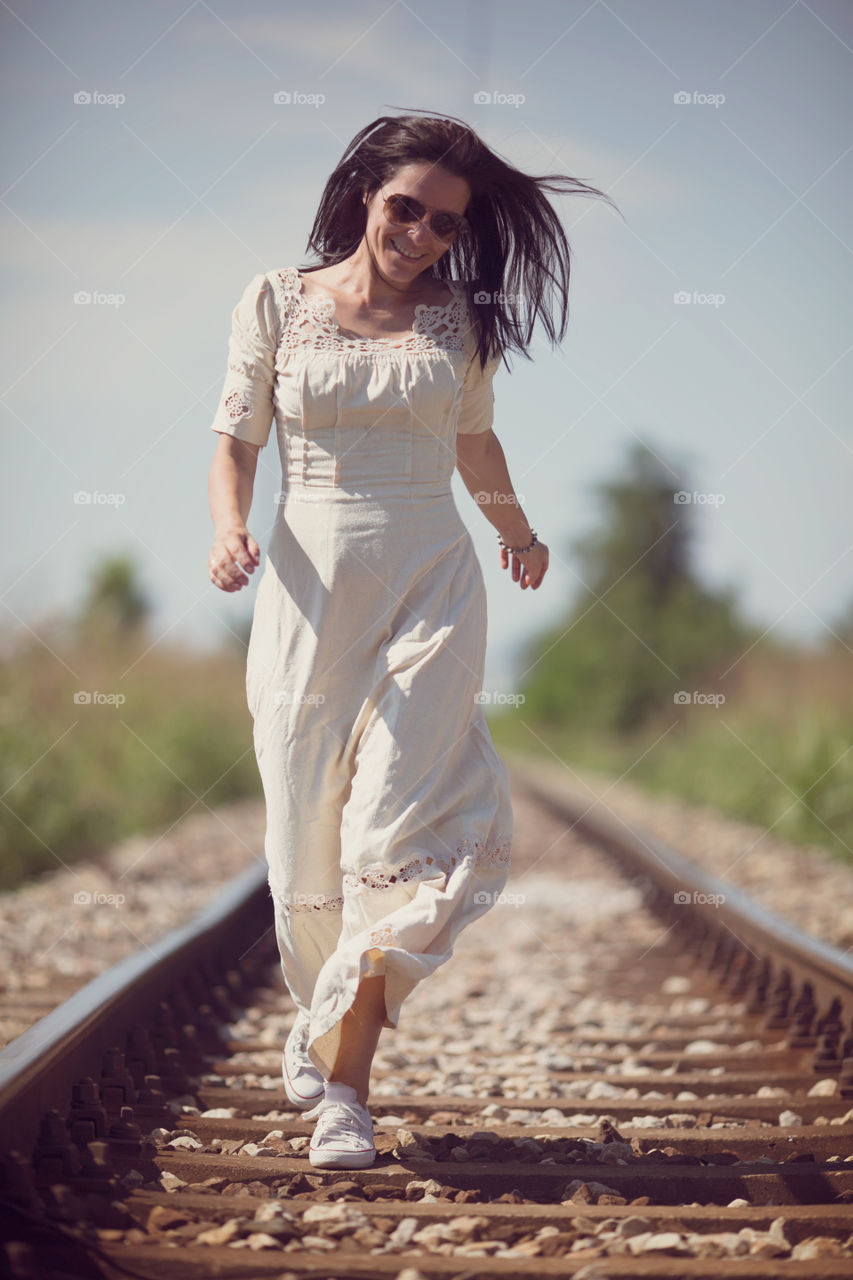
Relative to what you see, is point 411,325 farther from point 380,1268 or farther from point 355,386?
point 380,1268

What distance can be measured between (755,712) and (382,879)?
12396mm

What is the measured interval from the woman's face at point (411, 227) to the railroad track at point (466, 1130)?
5.27ft

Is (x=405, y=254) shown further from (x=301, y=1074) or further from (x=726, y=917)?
(x=726, y=917)

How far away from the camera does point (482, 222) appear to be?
2889 mm

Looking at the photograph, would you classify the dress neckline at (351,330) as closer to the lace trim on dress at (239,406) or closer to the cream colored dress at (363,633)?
the cream colored dress at (363,633)

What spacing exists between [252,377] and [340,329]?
19 cm

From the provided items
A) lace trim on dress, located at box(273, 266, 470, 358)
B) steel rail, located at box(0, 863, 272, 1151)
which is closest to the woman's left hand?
lace trim on dress, located at box(273, 266, 470, 358)

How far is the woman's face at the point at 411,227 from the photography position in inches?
104

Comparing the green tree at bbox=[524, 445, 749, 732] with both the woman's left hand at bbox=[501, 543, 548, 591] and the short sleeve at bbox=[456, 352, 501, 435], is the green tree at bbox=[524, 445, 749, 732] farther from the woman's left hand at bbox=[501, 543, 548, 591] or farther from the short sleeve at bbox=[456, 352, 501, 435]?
the short sleeve at bbox=[456, 352, 501, 435]

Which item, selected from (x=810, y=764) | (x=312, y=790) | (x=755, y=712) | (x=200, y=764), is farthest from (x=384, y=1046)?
(x=755, y=712)

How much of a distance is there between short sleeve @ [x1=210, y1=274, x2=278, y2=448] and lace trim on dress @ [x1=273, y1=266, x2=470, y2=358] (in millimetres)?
33

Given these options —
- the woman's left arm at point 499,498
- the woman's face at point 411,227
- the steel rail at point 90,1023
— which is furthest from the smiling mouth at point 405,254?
the steel rail at point 90,1023

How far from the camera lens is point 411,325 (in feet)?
8.81

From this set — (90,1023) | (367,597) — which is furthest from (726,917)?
(367,597)
